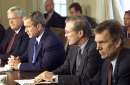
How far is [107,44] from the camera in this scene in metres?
2.58

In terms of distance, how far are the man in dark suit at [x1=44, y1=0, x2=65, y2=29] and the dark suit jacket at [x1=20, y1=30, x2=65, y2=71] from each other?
10.4 feet

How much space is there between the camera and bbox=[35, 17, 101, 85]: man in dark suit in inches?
120

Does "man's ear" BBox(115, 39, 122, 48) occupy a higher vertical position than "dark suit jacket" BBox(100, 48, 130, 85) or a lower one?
higher

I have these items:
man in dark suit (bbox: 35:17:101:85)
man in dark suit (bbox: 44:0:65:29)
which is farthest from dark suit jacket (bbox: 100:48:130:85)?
man in dark suit (bbox: 44:0:65:29)

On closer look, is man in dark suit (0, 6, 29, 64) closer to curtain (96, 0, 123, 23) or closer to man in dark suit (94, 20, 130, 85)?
curtain (96, 0, 123, 23)

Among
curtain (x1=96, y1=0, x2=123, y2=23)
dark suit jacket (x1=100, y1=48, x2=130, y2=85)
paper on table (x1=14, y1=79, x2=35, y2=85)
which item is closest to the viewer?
dark suit jacket (x1=100, y1=48, x2=130, y2=85)

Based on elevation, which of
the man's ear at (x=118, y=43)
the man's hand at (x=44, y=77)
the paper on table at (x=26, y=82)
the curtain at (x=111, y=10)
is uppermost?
the curtain at (x=111, y=10)

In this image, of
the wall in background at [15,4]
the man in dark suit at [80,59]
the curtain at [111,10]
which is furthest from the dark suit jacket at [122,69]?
the wall in background at [15,4]

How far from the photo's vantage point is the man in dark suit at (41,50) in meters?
3.72

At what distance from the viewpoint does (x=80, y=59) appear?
3.25 meters

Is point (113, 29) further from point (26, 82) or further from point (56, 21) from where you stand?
point (56, 21)

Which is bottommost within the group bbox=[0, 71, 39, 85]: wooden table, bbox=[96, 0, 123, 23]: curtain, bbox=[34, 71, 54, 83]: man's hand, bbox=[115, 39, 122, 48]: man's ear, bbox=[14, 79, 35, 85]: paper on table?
bbox=[0, 71, 39, 85]: wooden table

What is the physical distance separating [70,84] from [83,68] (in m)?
0.21

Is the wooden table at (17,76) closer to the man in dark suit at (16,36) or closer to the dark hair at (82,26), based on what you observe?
the dark hair at (82,26)
